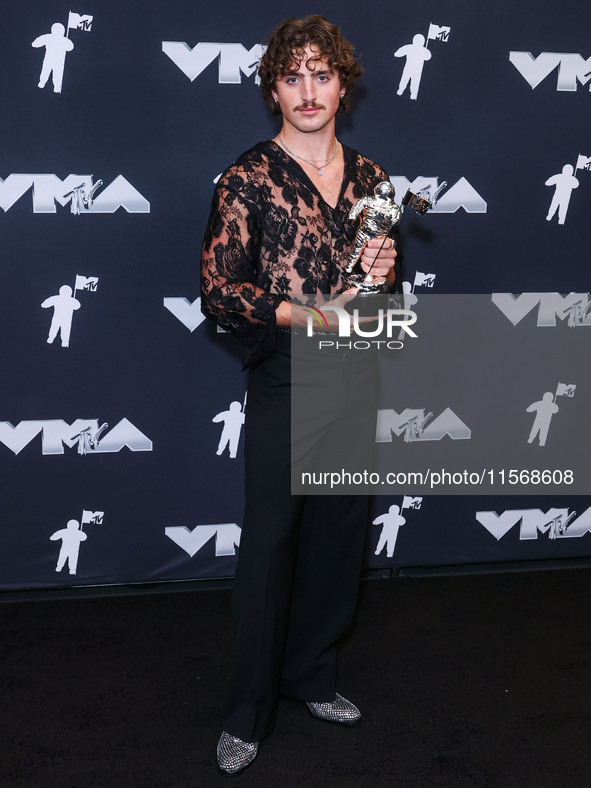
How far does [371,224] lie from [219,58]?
3.01ft

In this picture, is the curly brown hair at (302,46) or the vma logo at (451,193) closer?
the curly brown hair at (302,46)

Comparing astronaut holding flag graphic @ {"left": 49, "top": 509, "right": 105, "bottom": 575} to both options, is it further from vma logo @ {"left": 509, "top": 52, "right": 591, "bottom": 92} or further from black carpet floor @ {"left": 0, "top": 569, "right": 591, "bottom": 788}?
vma logo @ {"left": 509, "top": 52, "right": 591, "bottom": 92}

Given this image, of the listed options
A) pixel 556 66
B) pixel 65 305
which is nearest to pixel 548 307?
pixel 556 66

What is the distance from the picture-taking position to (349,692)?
7.25 ft

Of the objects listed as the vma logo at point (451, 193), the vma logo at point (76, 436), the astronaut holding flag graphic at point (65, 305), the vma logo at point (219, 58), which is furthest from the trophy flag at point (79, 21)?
the vma logo at point (76, 436)

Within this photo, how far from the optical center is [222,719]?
2088mm

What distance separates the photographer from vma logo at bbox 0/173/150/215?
2.36 metres

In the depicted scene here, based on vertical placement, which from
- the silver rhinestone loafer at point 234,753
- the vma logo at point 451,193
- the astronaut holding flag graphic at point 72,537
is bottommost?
the silver rhinestone loafer at point 234,753

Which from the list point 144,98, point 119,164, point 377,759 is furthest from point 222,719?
point 144,98

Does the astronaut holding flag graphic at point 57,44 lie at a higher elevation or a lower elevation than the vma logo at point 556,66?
lower

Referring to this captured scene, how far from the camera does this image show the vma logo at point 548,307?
2.70 meters

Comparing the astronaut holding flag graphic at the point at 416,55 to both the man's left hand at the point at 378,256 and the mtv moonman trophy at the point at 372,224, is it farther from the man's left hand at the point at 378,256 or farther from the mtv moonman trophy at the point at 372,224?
the man's left hand at the point at 378,256

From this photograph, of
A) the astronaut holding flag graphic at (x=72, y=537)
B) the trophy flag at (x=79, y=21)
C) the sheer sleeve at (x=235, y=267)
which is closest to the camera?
the sheer sleeve at (x=235, y=267)

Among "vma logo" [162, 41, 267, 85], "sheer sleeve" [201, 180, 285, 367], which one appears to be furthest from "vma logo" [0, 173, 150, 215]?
"sheer sleeve" [201, 180, 285, 367]
